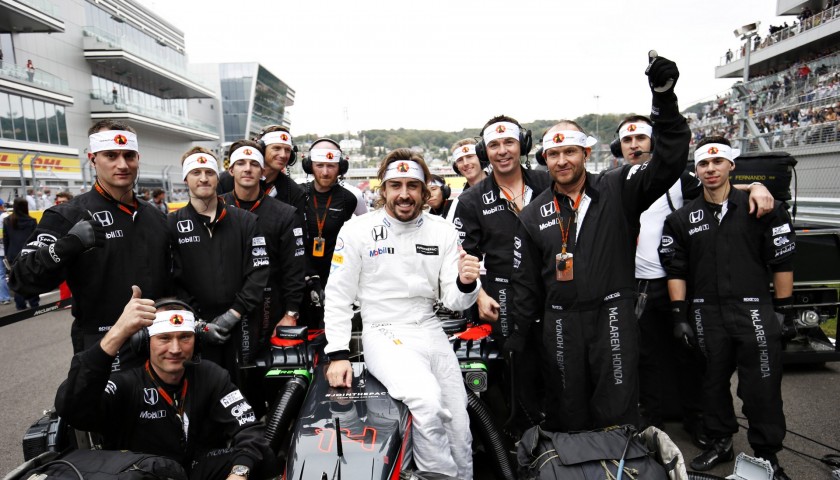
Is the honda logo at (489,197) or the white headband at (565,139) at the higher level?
the white headband at (565,139)

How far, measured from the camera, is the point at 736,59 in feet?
104

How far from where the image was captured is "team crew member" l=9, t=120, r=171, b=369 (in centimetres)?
304

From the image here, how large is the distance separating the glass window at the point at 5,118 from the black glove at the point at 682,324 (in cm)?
3119

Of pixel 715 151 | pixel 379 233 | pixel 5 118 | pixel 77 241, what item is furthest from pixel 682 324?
pixel 5 118

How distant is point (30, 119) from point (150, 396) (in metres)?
31.8

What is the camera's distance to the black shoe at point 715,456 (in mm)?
3539

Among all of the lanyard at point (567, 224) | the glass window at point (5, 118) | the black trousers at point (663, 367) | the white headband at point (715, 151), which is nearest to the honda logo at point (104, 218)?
Result: the lanyard at point (567, 224)

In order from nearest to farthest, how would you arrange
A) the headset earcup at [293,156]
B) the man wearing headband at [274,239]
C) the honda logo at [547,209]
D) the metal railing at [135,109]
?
the honda logo at [547,209] → the man wearing headband at [274,239] → the headset earcup at [293,156] → the metal railing at [135,109]

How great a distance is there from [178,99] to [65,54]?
1512 centimetres

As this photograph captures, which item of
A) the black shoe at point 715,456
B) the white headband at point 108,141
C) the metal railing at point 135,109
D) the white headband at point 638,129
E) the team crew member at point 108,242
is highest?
the metal railing at point 135,109

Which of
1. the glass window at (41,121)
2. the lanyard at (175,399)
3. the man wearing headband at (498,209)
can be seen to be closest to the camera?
the lanyard at (175,399)

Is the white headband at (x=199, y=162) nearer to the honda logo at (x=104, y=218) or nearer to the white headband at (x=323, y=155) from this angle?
the honda logo at (x=104, y=218)


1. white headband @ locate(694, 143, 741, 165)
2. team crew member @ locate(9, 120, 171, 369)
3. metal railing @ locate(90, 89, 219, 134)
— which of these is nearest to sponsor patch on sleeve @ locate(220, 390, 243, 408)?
team crew member @ locate(9, 120, 171, 369)

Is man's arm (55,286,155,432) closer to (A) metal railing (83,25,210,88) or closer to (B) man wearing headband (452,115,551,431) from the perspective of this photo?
(B) man wearing headband (452,115,551,431)
